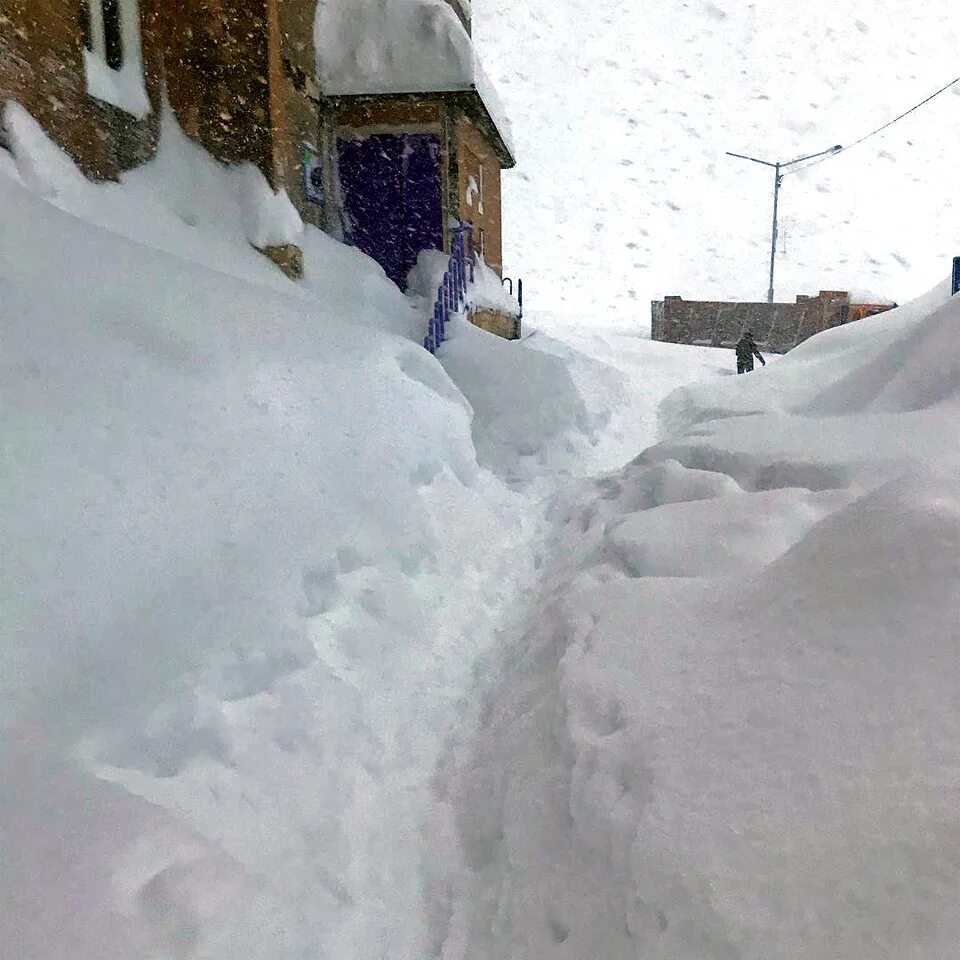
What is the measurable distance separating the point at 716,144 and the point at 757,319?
135 ft

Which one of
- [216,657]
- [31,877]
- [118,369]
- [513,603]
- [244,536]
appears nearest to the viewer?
[31,877]

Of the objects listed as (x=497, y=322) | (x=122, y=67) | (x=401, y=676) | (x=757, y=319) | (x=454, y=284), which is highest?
(x=122, y=67)

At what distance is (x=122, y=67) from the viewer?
6.57 meters

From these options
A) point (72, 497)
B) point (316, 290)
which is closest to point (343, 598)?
point (72, 497)

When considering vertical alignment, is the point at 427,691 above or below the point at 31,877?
below

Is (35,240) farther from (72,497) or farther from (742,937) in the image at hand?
(742,937)

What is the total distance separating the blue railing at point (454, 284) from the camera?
8.05 metres

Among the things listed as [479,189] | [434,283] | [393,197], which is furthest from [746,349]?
[393,197]

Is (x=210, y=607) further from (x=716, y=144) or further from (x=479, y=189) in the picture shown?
(x=716, y=144)

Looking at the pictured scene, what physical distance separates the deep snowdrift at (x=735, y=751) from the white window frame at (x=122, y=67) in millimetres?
5341

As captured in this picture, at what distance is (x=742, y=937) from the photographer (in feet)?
4.87

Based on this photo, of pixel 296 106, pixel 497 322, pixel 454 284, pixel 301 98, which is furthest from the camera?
pixel 497 322

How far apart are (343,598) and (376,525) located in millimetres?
605

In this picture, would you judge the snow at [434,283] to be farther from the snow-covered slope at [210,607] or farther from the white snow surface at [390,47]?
the snow-covered slope at [210,607]
